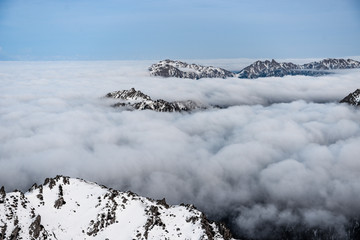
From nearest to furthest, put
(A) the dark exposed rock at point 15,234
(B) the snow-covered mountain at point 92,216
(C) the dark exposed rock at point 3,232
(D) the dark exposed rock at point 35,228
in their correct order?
(C) the dark exposed rock at point 3,232
(A) the dark exposed rock at point 15,234
(D) the dark exposed rock at point 35,228
(B) the snow-covered mountain at point 92,216

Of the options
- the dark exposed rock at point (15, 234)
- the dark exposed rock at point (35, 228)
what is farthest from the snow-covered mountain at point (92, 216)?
the dark exposed rock at point (15, 234)

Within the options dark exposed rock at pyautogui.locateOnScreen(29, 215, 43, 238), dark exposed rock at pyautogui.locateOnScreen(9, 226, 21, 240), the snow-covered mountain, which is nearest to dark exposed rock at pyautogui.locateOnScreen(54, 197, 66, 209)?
the snow-covered mountain

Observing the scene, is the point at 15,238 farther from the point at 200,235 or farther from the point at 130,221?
the point at 200,235

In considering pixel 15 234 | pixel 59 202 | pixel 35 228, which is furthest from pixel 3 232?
pixel 59 202

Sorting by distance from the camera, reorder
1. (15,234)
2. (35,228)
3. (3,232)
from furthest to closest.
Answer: (35,228)
(15,234)
(3,232)

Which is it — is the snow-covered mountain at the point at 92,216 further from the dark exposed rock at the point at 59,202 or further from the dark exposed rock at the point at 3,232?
the dark exposed rock at the point at 3,232

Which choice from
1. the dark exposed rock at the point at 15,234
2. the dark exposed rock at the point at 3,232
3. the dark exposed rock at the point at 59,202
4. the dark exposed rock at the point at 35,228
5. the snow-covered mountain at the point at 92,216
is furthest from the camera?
the dark exposed rock at the point at 59,202

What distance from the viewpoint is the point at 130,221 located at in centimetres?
12456

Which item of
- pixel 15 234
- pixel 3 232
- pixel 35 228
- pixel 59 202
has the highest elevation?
pixel 3 232

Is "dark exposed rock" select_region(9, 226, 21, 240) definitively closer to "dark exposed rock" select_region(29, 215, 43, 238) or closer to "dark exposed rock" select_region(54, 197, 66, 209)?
"dark exposed rock" select_region(29, 215, 43, 238)

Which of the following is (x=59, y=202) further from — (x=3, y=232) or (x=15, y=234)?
(x=3, y=232)

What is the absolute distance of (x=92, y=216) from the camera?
123 m

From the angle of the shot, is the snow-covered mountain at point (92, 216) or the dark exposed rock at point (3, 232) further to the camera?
the snow-covered mountain at point (92, 216)

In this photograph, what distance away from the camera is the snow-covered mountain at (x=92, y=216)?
361ft
